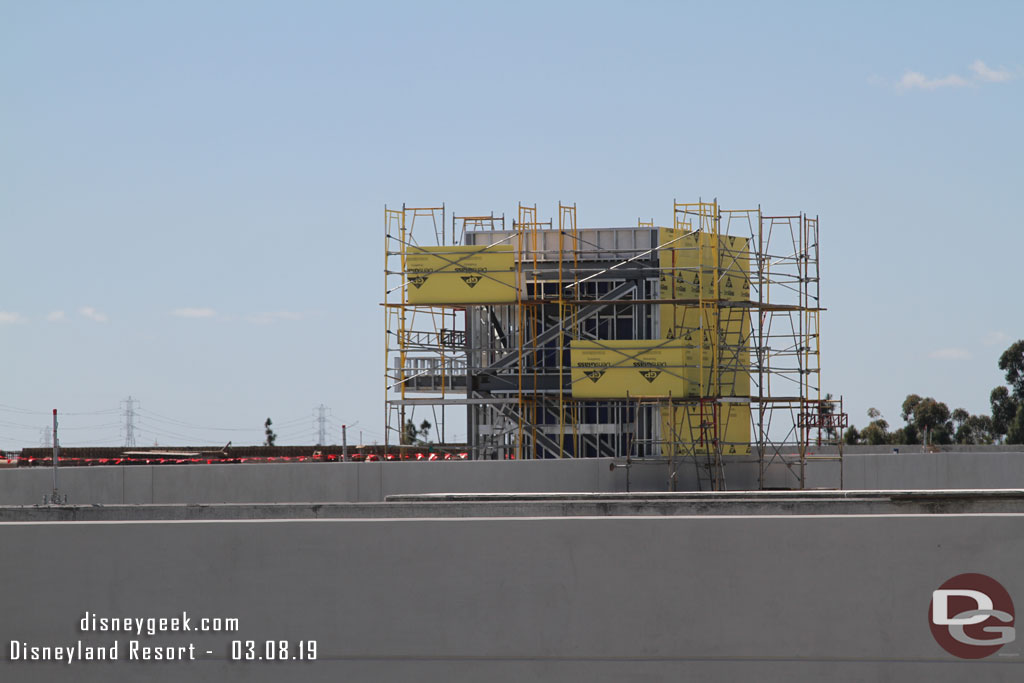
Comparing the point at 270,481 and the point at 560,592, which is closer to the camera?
the point at 560,592

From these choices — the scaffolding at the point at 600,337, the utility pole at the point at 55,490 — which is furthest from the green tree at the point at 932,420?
the utility pole at the point at 55,490

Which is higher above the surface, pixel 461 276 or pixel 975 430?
pixel 461 276

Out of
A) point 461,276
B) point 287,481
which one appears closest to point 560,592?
point 287,481

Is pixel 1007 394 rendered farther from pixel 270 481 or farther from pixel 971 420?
pixel 270 481

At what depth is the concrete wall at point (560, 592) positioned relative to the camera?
8.94 metres

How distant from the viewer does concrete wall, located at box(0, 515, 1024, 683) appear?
8938mm

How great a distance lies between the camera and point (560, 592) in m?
9.06

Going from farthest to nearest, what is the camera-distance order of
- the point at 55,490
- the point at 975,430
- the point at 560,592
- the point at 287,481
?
1. the point at 975,430
2. the point at 287,481
3. the point at 55,490
4. the point at 560,592

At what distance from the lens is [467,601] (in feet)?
29.9

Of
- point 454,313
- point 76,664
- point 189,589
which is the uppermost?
point 454,313

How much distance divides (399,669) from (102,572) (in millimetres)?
2521

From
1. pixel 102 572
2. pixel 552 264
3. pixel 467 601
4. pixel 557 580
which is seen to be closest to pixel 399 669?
pixel 467 601

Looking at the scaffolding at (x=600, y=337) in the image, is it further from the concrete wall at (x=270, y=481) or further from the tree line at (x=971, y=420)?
the tree line at (x=971, y=420)

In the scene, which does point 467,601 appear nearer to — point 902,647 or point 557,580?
point 557,580
